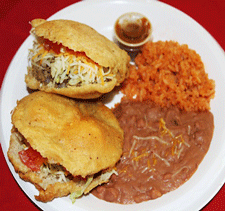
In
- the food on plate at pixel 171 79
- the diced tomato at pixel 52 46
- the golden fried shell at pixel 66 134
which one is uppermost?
the diced tomato at pixel 52 46

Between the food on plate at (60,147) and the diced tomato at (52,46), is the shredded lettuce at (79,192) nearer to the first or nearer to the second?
the food on plate at (60,147)

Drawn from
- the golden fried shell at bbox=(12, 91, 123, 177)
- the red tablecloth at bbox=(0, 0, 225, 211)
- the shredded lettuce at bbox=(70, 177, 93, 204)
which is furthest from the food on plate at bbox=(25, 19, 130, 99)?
the red tablecloth at bbox=(0, 0, 225, 211)

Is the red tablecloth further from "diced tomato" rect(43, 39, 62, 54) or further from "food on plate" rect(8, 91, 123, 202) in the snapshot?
"food on plate" rect(8, 91, 123, 202)

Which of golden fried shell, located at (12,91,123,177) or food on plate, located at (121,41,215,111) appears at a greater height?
food on plate, located at (121,41,215,111)

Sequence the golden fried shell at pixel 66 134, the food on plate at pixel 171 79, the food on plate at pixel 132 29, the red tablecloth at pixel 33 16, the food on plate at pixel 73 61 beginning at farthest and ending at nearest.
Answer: the red tablecloth at pixel 33 16 < the food on plate at pixel 132 29 < the food on plate at pixel 171 79 < the food on plate at pixel 73 61 < the golden fried shell at pixel 66 134

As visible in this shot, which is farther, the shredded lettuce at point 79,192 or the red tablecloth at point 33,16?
the red tablecloth at point 33,16

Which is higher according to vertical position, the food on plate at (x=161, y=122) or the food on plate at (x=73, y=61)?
the food on plate at (x=73, y=61)

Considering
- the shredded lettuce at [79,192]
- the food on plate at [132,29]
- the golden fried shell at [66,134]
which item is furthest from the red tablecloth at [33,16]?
the shredded lettuce at [79,192]
